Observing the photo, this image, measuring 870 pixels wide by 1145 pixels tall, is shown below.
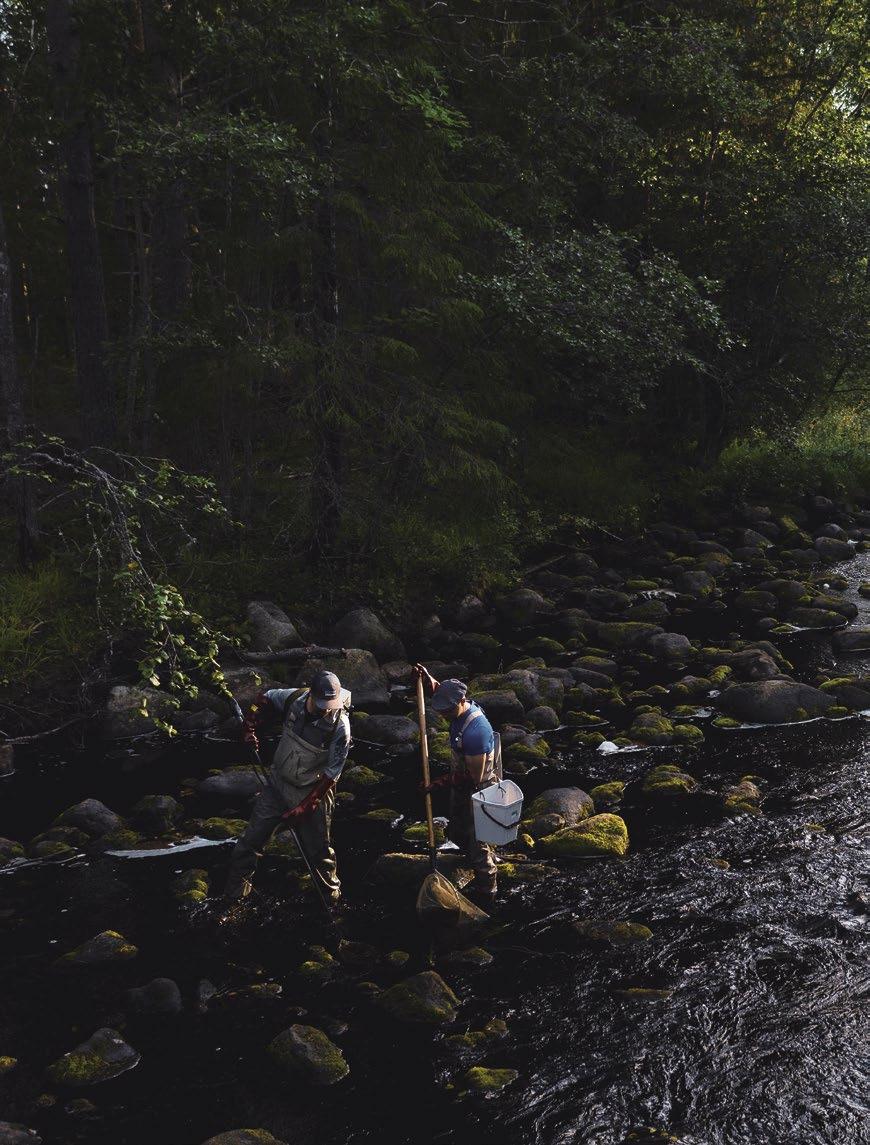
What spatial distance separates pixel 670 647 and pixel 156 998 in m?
9.89

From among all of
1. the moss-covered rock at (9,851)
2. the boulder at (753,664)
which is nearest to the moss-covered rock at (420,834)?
the moss-covered rock at (9,851)

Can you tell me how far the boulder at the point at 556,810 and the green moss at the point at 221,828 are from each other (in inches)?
103

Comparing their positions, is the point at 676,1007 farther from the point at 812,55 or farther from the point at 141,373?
the point at 812,55


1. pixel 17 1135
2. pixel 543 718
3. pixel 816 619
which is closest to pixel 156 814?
pixel 17 1135

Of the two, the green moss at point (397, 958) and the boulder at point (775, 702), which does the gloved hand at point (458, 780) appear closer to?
the green moss at point (397, 958)

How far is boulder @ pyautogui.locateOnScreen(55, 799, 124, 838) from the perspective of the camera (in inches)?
380

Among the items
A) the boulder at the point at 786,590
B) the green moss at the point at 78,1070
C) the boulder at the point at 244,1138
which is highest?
the boulder at the point at 244,1138

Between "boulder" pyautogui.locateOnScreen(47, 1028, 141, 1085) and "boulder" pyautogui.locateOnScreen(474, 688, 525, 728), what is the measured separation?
6647mm

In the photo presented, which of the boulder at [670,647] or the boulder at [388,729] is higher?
the boulder at [388,729]

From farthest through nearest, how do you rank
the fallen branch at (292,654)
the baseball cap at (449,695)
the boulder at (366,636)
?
the boulder at (366,636) → the fallen branch at (292,654) → the baseball cap at (449,695)

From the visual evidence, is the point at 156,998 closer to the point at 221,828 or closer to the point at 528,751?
the point at 221,828

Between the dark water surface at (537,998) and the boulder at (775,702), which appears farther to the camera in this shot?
the boulder at (775,702)

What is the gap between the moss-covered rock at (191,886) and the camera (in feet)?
27.6

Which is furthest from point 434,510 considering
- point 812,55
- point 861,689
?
point 812,55
